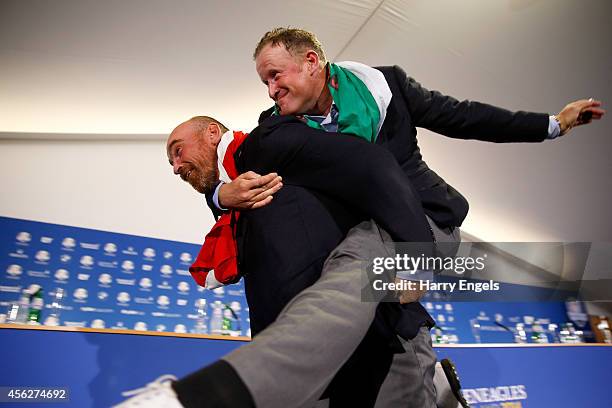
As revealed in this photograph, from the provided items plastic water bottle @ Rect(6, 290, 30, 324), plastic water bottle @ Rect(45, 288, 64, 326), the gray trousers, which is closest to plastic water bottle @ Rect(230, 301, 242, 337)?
plastic water bottle @ Rect(45, 288, 64, 326)

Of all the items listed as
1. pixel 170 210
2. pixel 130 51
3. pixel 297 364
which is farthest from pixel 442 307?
pixel 297 364

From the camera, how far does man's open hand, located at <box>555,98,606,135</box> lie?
1.47m

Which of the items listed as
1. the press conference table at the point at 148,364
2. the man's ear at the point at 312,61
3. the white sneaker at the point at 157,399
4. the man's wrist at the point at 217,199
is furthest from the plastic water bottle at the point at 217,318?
the white sneaker at the point at 157,399

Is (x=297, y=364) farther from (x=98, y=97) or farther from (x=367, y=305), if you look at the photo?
(x=98, y=97)

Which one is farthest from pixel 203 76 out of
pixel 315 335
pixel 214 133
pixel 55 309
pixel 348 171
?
pixel 315 335

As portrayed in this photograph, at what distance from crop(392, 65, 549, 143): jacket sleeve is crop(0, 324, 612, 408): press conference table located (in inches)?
51.0

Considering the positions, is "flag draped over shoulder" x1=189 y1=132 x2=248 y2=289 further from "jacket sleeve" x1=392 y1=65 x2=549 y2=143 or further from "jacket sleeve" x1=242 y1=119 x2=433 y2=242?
"jacket sleeve" x1=392 y1=65 x2=549 y2=143

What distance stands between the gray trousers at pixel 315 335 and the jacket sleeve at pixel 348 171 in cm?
6

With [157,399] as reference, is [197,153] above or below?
above

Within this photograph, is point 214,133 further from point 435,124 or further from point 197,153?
point 435,124

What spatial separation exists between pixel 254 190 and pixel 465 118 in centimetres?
64

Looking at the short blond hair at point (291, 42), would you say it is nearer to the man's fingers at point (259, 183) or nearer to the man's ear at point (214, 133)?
the man's ear at point (214, 133)

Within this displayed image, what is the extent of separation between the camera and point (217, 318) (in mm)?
3160

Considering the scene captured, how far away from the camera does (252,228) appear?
45.9 inches
